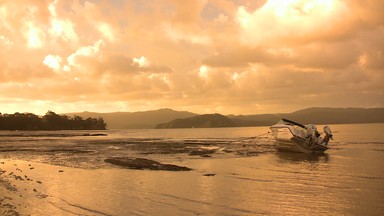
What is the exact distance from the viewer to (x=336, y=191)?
2192 centimetres

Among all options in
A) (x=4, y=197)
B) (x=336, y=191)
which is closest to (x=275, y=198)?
(x=336, y=191)

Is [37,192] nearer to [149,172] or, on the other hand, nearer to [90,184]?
[90,184]

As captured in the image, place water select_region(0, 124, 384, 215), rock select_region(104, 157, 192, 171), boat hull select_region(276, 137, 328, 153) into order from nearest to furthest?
water select_region(0, 124, 384, 215) < rock select_region(104, 157, 192, 171) < boat hull select_region(276, 137, 328, 153)

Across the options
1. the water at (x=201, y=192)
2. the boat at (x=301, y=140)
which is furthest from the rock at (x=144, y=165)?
the boat at (x=301, y=140)

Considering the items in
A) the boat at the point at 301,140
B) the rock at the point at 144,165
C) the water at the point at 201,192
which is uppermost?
the boat at the point at 301,140

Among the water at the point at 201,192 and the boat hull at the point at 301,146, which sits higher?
the boat hull at the point at 301,146

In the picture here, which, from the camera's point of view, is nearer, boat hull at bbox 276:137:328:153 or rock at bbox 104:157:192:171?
rock at bbox 104:157:192:171

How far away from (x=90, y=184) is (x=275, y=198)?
473 inches

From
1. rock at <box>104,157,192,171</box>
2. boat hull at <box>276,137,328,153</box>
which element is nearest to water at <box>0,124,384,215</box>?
rock at <box>104,157,192,171</box>

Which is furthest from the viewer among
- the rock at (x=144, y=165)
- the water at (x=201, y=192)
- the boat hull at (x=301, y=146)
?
the boat hull at (x=301, y=146)

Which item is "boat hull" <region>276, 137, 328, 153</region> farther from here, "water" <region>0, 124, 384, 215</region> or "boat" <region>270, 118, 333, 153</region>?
"water" <region>0, 124, 384, 215</region>

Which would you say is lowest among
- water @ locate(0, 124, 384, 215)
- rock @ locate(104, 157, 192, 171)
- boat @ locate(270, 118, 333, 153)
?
water @ locate(0, 124, 384, 215)

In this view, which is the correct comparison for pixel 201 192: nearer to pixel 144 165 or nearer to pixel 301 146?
pixel 144 165

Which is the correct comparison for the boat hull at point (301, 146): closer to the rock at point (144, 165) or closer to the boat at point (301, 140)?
the boat at point (301, 140)
